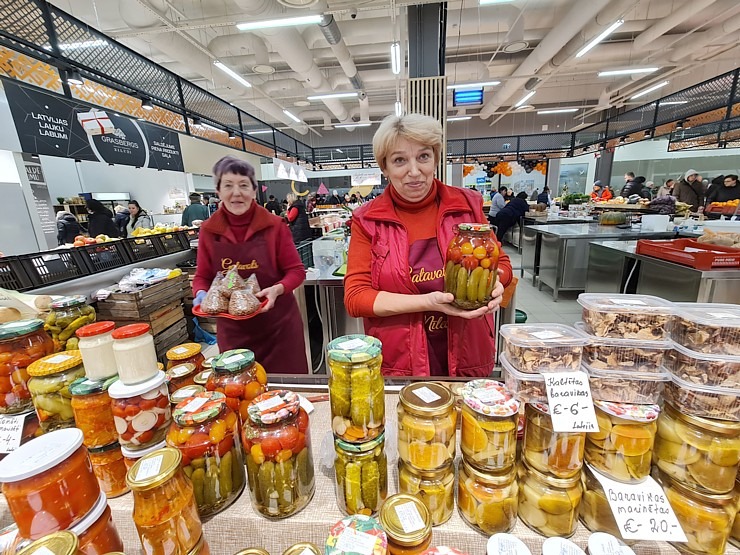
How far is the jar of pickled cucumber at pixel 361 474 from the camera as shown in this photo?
74 centimetres

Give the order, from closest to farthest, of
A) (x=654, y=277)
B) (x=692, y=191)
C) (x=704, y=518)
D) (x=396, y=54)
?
1. (x=704, y=518)
2. (x=654, y=277)
3. (x=396, y=54)
4. (x=692, y=191)

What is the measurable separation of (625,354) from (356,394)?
616mm

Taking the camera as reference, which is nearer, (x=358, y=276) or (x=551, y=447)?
(x=551, y=447)

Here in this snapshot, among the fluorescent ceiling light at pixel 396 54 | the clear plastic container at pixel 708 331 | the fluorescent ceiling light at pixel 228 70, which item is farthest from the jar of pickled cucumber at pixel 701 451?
the fluorescent ceiling light at pixel 228 70

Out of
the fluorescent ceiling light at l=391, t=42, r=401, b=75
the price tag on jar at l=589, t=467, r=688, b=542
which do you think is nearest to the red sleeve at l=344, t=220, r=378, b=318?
the price tag on jar at l=589, t=467, r=688, b=542

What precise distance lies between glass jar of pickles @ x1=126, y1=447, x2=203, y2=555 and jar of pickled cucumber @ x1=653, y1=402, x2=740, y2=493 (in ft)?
3.30

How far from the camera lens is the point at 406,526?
59 centimetres

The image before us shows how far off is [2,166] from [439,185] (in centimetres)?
703

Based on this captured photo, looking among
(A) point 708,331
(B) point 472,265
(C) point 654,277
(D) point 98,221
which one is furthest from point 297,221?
(A) point 708,331

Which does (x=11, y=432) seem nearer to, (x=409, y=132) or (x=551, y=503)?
(x=551, y=503)

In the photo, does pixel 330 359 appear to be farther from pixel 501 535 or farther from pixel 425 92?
pixel 425 92

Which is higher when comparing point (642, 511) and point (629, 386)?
point (629, 386)

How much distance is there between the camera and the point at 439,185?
54.7 inches

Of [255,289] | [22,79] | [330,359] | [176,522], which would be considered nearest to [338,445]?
[330,359]
